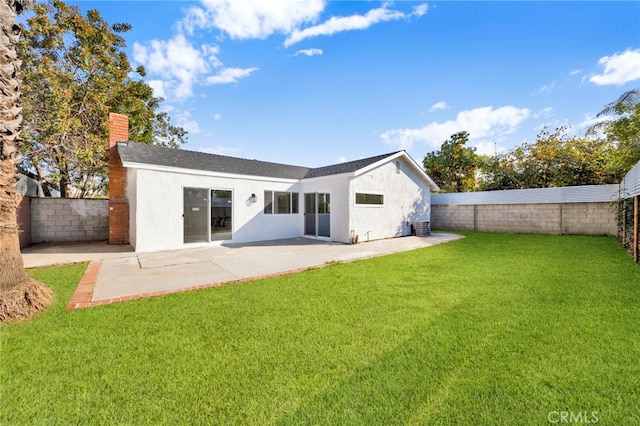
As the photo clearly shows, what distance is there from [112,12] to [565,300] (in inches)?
833

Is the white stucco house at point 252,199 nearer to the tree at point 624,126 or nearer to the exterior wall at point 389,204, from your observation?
the exterior wall at point 389,204

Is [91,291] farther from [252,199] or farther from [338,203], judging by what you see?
[338,203]

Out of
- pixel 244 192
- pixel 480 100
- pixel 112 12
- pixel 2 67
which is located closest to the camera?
pixel 2 67

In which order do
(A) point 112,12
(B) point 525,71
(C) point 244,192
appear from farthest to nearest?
(A) point 112,12 < (B) point 525,71 < (C) point 244,192

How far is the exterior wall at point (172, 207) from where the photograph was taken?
894 centimetres

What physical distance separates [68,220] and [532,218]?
73.7ft

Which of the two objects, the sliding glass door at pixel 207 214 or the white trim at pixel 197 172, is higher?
the white trim at pixel 197 172

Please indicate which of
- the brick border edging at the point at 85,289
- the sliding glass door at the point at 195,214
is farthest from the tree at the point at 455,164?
the brick border edging at the point at 85,289

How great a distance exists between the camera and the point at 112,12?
44.8 ft

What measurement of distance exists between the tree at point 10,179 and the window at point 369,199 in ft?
32.3

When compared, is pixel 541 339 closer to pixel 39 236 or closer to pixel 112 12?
pixel 39 236

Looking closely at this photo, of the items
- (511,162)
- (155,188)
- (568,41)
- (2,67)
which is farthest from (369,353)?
(511,162)

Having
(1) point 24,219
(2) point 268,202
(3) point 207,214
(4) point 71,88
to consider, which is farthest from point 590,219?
(4) point 71,88

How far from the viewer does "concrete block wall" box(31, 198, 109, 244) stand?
34.7 feet
